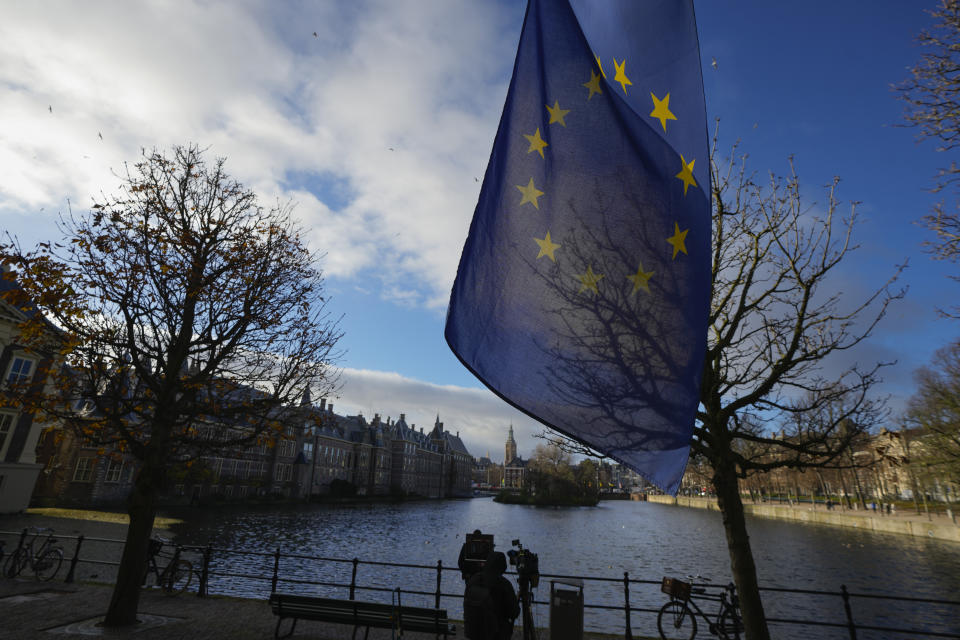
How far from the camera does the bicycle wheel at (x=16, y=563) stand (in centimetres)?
1261

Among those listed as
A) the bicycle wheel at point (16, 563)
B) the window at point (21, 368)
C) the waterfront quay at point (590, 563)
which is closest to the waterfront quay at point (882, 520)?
the waterfront quay at point (590, 563)

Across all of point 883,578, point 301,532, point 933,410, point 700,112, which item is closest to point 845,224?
point 700,112

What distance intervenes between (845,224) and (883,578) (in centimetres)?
2745

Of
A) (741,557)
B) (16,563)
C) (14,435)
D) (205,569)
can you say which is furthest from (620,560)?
(14,435)

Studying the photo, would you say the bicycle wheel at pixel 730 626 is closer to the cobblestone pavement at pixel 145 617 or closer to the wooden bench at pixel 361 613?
the cobblestone pavement at pixel 145 617

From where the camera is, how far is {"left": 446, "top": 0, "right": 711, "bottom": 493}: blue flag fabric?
133 inches

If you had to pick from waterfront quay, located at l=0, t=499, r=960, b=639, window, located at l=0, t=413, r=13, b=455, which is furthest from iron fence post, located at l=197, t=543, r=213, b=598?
window, located at l=0, t=413, r=13, b=455

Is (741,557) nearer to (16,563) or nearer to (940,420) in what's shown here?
(16,563)

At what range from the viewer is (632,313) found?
11.5 ft

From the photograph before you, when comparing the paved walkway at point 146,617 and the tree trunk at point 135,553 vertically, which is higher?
the tree trunk at point 135,553

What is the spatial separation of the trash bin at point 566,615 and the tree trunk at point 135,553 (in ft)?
26.2

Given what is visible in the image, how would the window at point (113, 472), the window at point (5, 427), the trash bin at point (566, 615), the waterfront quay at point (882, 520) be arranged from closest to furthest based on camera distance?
the trash bin at point (566, 615) < the window at point (5, 427) < the waterfront quay at point (882, 520) < the window at point (113, 472)

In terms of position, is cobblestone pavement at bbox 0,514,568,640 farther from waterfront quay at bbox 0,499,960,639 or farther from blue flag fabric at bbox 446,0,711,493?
blue flag fabric at bbox 446,0,711,493

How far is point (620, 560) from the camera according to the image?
30359 mm
